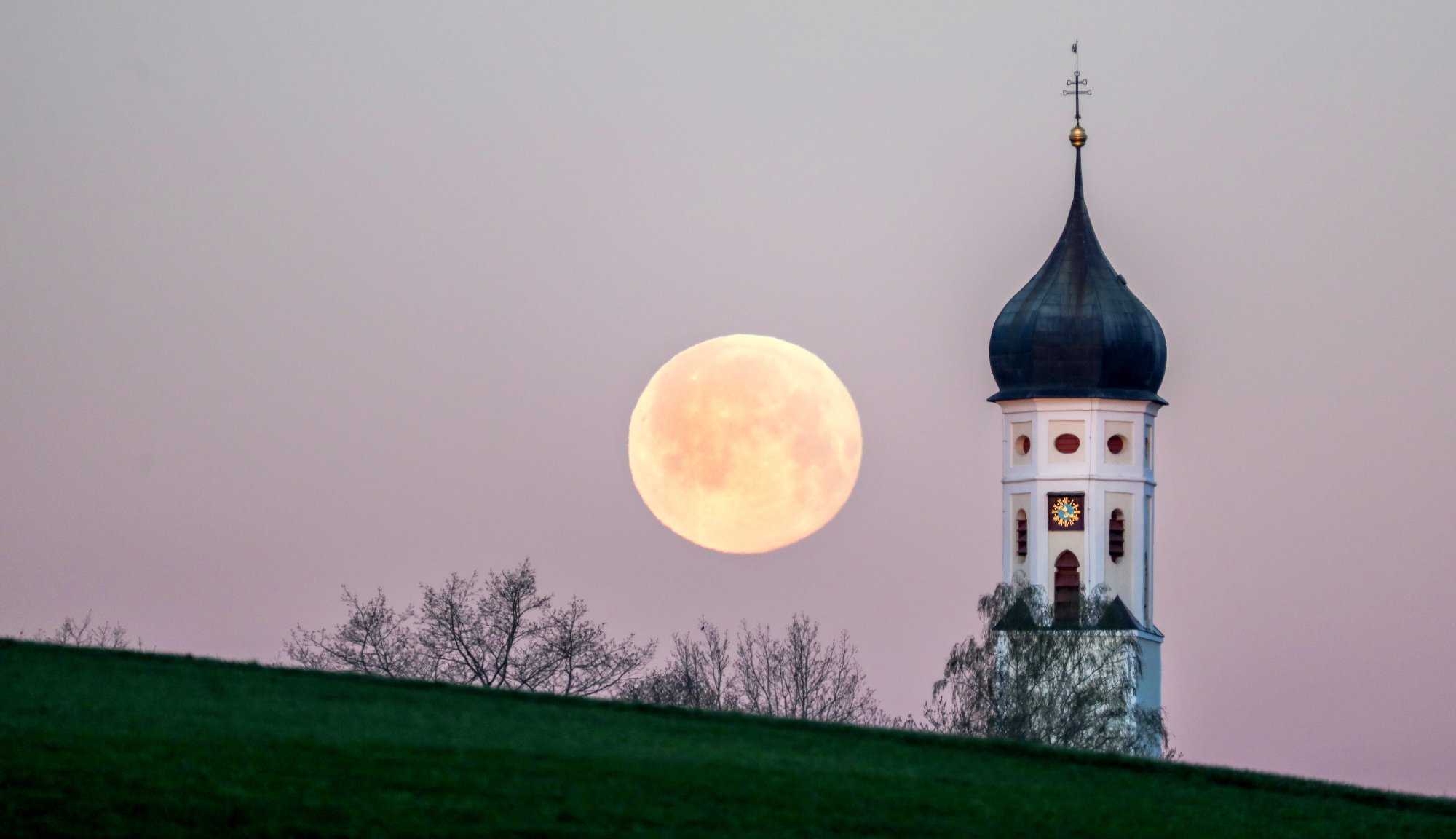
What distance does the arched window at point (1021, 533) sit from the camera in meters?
77.2

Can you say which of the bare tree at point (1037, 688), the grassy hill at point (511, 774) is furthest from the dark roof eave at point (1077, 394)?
the grassy hill at point (511, 774)

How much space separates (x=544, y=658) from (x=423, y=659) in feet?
8.37

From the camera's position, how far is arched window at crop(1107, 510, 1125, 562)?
252 feet

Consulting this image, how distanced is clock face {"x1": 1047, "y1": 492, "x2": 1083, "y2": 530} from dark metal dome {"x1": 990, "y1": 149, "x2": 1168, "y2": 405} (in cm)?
269

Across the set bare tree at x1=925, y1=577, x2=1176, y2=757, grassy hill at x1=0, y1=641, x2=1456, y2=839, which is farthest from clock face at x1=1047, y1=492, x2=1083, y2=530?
grassy hill at x1=0, y1=641, x2=1456, y2=839

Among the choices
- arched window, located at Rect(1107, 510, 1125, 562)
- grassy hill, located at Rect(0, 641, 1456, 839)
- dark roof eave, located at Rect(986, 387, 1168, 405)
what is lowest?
grassy hill, located at Rect(0, 641, 1456, 839)

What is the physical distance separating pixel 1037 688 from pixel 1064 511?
1671 cm

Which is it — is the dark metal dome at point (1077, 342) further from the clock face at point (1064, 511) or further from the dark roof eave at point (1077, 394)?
the clock face at point (1064, 511)

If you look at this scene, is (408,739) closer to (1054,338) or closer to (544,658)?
(544,658)

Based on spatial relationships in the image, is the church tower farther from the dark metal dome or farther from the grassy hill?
the grassy hill

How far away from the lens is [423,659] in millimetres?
60688

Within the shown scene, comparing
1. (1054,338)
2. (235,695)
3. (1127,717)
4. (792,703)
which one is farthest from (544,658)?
(235,695)

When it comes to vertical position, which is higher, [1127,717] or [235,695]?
[1127,717]

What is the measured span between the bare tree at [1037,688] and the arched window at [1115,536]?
10.3 metres
